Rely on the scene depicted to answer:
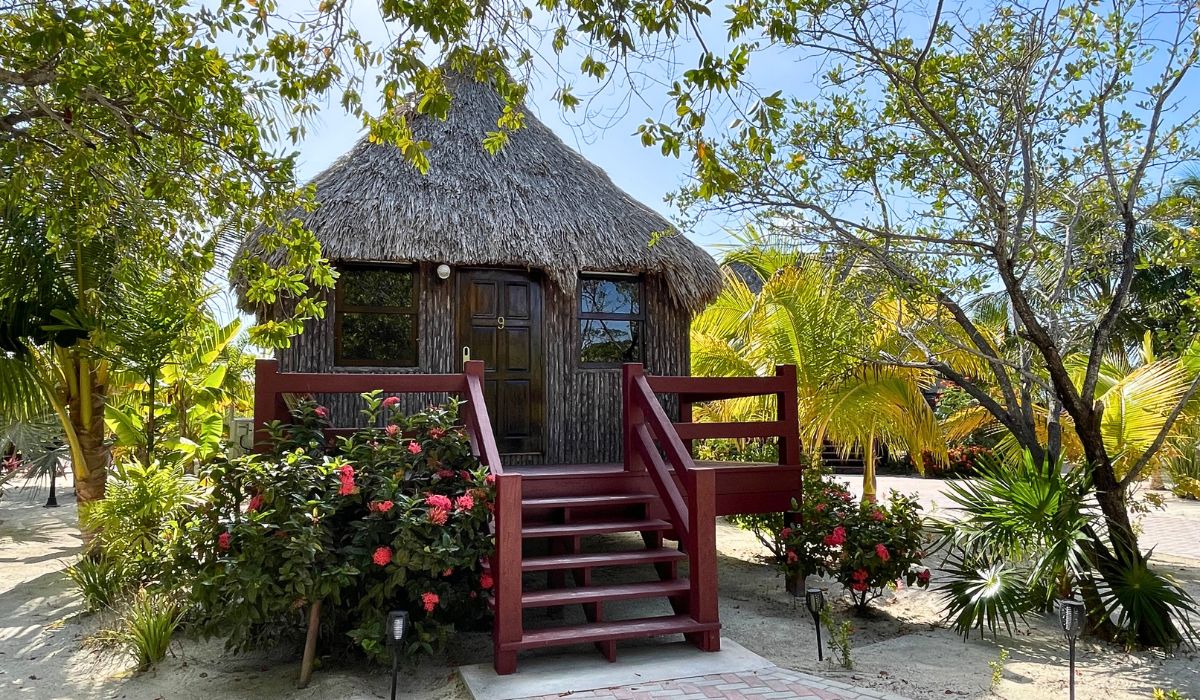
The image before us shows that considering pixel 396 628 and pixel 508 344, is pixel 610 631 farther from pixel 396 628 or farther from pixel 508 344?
pixel 508 344

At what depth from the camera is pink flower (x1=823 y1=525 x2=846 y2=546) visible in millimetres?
6508

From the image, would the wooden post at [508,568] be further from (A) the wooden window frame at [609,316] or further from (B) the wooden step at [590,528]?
(A) the wooden window frame at [609,316]

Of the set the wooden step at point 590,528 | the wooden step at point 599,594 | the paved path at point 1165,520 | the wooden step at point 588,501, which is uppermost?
the wooden step at point 588,501

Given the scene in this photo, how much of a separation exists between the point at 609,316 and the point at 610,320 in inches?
1.8


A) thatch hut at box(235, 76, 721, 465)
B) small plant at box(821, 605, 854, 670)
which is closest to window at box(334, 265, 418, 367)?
thatch hut at box(235, 76, 721, 465)

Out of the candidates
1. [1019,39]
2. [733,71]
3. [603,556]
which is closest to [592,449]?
[603,556]

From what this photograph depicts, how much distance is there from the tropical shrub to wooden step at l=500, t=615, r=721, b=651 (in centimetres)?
223

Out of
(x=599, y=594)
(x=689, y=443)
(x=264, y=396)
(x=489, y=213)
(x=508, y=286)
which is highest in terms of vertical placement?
(x=489, y=213)

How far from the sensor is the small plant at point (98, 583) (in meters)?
6.81

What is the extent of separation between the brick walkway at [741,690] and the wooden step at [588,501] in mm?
1619

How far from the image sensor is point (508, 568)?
16.0 feet

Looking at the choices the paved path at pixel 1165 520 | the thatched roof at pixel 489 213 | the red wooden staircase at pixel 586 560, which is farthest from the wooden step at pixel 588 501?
the paved path at pixel 1165 520

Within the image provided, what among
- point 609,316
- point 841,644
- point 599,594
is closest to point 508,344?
point 609,316

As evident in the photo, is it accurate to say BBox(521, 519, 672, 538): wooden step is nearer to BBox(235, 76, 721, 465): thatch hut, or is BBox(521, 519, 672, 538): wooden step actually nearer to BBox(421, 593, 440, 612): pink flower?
BBox(421, 593, 440, 612): pink flower
